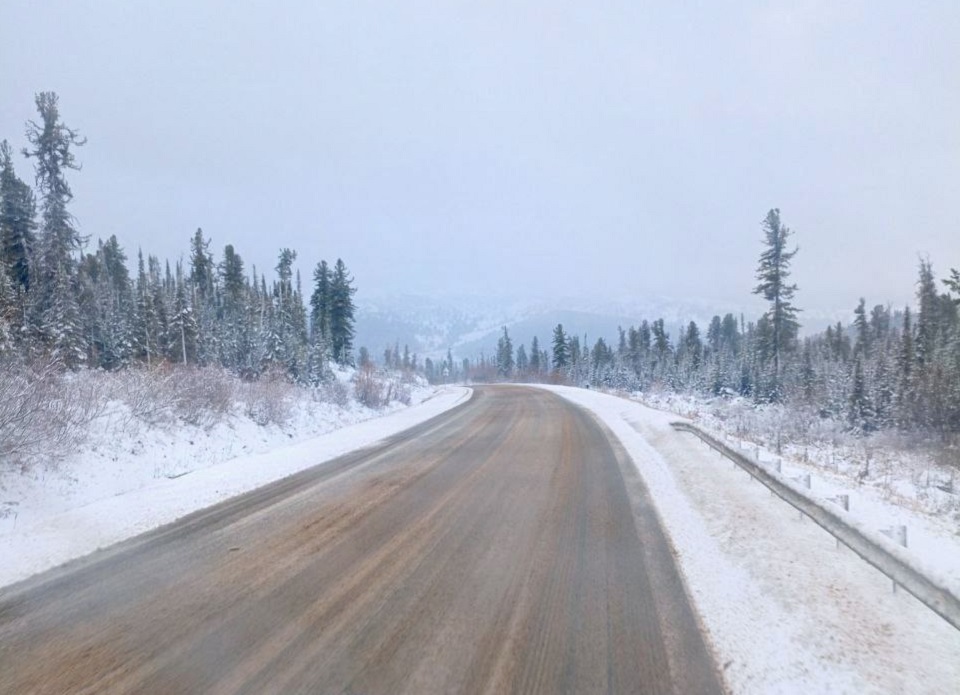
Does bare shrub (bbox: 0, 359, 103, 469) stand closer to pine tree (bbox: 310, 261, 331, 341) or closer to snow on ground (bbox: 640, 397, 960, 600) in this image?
snow on ground (bbox: 640, 397, 960, 600)

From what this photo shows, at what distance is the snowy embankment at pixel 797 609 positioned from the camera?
3.50m

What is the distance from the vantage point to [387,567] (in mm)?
5395

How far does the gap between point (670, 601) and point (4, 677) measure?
15.3ft

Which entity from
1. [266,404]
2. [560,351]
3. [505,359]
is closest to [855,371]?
[266,404]

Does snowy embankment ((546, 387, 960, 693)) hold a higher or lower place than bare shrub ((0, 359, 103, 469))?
lower

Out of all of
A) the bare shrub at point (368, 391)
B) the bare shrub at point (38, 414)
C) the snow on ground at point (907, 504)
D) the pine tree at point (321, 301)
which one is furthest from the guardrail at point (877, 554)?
the pine tree at point (321, 301)

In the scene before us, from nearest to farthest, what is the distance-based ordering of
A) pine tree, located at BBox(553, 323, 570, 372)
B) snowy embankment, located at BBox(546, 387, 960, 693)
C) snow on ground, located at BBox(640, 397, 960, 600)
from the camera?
snowy embankment, located at BBox(546, 387, 960, 693)
snow on ground, located at BBox(640, 397, 960, 600)
pine tree, located at BBox(553, 323, 570, 372)

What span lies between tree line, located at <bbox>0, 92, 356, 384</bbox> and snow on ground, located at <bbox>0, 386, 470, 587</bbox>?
10.4 ft

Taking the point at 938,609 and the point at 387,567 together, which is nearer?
the point at 938,609

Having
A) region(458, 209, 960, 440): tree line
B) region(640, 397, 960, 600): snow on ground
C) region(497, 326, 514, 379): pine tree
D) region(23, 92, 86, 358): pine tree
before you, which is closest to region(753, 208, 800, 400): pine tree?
region(458, 209, 960, 440): tree line

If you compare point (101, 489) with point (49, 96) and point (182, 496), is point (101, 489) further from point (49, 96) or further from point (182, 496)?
point (49, 96)

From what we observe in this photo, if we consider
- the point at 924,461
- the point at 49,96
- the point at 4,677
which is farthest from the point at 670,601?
the point at 49,96

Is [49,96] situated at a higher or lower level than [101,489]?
higher

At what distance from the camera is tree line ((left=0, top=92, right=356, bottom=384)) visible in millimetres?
33022
